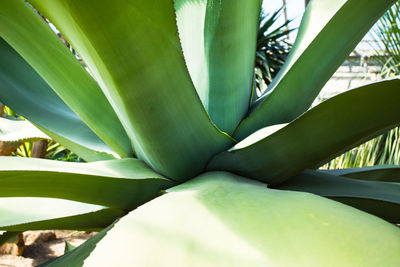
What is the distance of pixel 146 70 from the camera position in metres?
Answer: 0.34

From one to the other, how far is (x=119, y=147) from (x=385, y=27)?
5.99 feet

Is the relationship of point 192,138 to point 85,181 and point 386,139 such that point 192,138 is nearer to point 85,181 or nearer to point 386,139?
point 85,181

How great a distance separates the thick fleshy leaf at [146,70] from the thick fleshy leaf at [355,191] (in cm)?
14

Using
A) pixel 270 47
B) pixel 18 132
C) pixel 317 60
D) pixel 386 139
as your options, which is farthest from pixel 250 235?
pixel 270 47

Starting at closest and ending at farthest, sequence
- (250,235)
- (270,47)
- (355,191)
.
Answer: (250,235) → (355,191) → (270,47)

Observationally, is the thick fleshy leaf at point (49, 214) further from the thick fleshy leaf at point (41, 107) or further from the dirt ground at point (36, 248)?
the dirt ground at point (36, 248)

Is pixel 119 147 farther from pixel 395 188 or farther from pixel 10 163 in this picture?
pixel 395 188

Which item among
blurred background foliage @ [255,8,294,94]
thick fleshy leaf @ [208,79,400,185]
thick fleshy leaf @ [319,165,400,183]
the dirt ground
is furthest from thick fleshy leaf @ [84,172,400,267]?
blurred background foliage @ [255,8,294,94]

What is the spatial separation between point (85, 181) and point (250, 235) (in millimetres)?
186

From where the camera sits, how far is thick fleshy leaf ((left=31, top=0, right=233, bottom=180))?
306mm

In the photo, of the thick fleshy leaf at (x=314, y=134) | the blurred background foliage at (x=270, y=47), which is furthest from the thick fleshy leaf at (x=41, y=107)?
the blurred background foliage at (x=270, y=47)

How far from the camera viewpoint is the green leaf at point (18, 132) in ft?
2.46

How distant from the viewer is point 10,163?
303mm

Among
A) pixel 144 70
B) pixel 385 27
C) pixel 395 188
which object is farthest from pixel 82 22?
pixel 385 27
